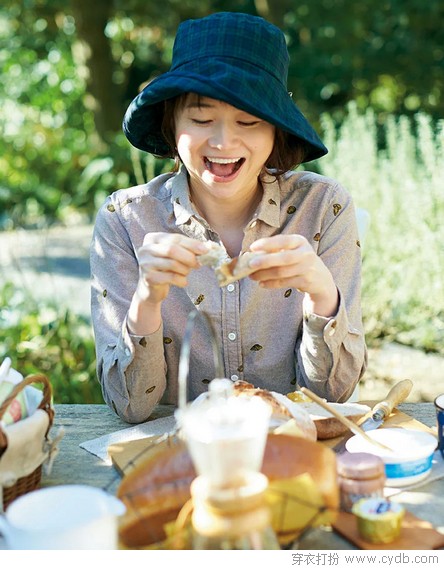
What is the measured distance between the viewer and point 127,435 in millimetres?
1584

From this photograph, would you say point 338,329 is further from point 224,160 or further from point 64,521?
point 64,521

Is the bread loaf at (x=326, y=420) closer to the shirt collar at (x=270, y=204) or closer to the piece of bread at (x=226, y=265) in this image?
the piece of bread at (x=226, y=265)

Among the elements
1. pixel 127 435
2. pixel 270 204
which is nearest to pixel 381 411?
pixel 127 435

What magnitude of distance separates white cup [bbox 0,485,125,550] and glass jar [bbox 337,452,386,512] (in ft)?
1.17

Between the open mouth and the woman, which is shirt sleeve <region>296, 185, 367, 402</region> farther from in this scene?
the open mouth

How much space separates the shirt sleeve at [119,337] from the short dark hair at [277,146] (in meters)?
0.23

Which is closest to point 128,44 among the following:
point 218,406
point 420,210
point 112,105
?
point 112,105

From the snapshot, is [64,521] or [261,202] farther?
[261,202]

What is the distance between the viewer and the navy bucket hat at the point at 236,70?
158 centimetres

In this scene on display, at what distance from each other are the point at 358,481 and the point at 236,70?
89 cm

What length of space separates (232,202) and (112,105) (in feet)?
20.7

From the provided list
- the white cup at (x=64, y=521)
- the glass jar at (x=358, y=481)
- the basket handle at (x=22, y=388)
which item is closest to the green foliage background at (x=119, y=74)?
the basket handle at (x=22, y=388)

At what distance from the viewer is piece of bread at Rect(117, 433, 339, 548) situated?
1045mm

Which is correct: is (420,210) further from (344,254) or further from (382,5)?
(382,5)
